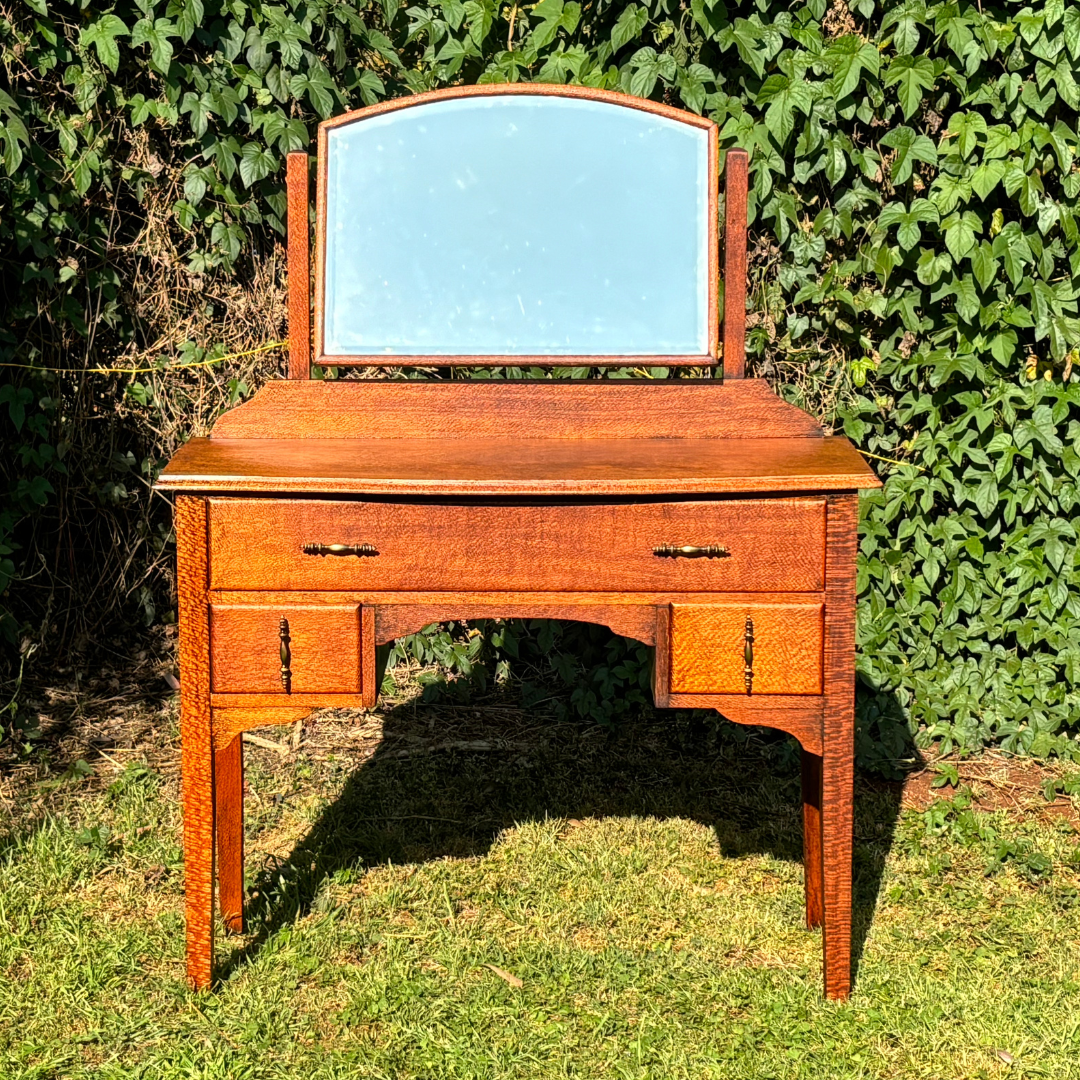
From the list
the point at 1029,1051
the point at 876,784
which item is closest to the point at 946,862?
the point at 876,784

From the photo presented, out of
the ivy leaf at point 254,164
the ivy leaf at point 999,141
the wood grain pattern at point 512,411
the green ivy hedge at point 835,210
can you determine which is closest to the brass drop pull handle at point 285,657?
the wood grain pattern at point 512,411

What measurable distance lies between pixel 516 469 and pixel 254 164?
169 centimetres

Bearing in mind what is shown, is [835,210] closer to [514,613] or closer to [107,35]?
[514,613]

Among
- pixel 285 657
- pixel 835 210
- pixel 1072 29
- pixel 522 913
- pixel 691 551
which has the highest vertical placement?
pixel 1072 29

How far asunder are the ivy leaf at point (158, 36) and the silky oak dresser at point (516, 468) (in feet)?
3.17

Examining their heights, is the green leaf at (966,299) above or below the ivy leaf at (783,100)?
below

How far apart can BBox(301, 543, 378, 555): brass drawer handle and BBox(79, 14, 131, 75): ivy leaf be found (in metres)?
1.78

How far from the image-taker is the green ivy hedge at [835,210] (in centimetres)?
352

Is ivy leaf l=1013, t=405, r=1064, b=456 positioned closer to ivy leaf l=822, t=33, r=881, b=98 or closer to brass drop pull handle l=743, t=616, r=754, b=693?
ivy leaf l=822, t=33, r=881, b=98

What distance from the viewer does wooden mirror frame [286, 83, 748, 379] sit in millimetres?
2863

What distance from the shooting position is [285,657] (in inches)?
99.1

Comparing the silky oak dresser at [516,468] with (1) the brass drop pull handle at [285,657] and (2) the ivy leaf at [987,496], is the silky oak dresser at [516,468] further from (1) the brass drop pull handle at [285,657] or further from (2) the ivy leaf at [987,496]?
(2) the ivy leaf at [987,496]

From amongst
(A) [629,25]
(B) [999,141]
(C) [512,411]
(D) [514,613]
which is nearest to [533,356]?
(C) [512,411]

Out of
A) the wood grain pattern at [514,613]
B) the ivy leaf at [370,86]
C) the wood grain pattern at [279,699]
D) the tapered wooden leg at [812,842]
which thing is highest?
the ivy leaf at [370,86]
